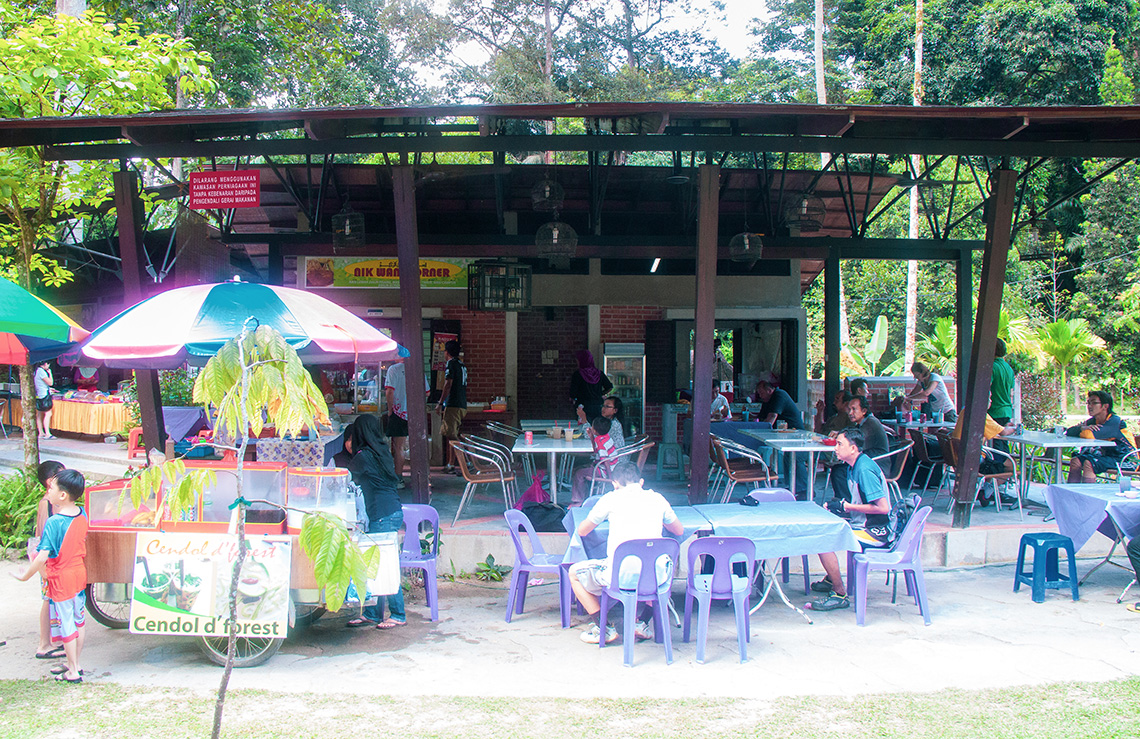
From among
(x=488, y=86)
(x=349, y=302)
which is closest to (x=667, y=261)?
(x=349, y=302)

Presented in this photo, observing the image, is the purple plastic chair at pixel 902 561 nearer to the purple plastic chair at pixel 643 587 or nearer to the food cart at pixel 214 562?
the purple plastic chair at pixel 643 587

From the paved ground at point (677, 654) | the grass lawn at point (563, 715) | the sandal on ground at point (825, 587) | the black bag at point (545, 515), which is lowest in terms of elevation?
the paved ground at point (677, 654)

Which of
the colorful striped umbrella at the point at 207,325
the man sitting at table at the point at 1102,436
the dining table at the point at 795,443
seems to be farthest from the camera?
the man sitting at table at the point at 1102,436

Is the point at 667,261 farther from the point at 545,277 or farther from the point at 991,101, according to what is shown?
the point at 991,101

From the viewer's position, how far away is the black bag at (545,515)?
6.74m

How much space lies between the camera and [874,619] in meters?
5.47

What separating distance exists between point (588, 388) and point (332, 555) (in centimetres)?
749

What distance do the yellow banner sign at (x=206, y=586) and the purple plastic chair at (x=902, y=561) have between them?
3605 millimetres

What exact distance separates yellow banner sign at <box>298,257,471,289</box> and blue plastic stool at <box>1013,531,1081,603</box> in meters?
7.77

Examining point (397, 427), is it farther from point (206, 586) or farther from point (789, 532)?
point (789, 532)

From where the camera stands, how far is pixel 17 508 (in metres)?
7.07

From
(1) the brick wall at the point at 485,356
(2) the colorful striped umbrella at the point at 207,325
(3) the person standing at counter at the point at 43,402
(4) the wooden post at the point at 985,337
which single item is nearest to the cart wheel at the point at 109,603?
(2) the colorful striped umbrella at the point at 207,325

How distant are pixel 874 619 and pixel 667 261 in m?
7.66

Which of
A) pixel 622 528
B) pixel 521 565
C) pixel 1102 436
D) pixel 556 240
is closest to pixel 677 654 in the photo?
pixel 622 528
